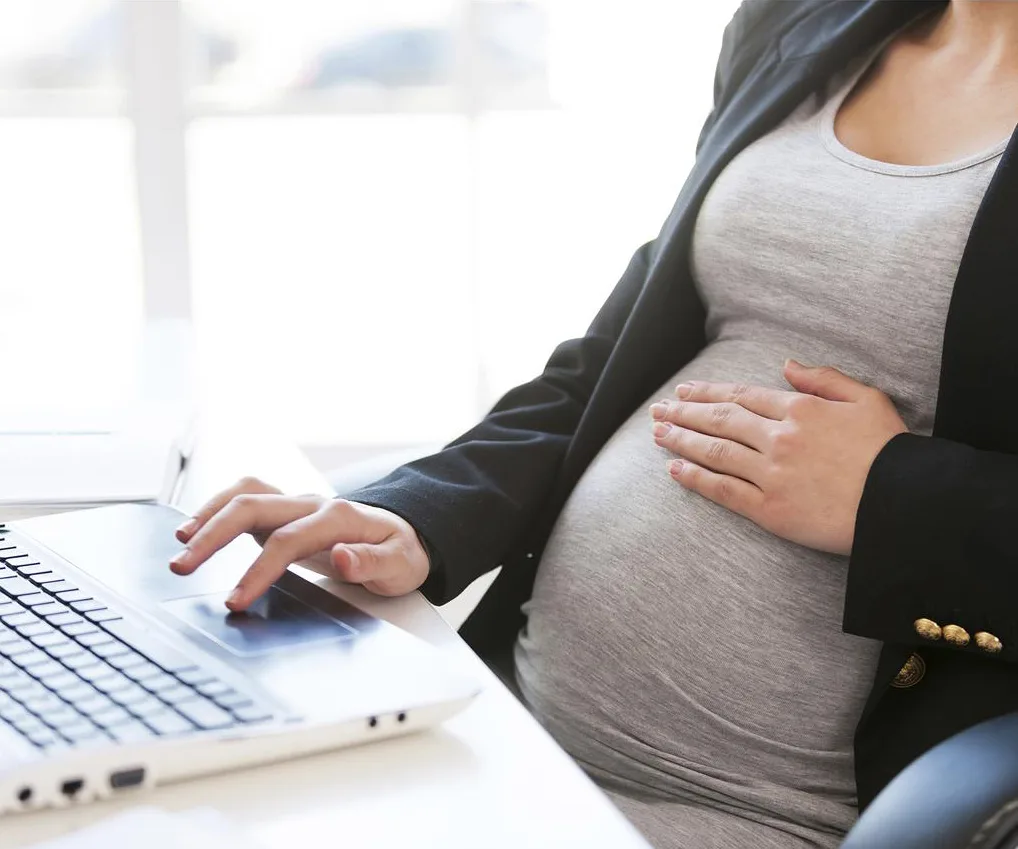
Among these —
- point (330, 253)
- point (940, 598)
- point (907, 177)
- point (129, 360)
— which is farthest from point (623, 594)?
point (330, 253)

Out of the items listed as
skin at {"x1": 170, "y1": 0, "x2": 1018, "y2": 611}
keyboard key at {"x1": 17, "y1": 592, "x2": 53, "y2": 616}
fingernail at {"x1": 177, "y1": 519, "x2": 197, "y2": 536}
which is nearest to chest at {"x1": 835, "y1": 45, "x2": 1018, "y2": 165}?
skin at {"x1": 170, "y1": 0, "x2": 1018, "y2": 611}

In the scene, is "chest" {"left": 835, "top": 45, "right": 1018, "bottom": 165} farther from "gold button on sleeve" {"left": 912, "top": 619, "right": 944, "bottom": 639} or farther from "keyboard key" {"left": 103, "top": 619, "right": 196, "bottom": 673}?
"keyboard key" {"left": 103, "top": 619, "right": 196, "bottom": 673}

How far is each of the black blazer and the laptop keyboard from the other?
10.9 inches

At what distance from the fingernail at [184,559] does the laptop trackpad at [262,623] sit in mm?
33

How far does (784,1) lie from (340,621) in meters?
0.80

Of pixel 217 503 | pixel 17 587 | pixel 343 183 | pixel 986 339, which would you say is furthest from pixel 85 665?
pixel 343 183

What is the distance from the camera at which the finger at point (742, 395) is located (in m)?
0.88

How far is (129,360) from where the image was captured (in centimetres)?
185

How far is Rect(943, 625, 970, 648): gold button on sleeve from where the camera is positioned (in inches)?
30.1

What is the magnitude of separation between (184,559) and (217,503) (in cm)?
9

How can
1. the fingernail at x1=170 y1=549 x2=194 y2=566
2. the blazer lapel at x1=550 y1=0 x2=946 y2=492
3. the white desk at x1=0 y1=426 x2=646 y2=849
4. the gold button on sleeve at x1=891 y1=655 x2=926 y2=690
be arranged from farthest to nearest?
the blazer lapel at x1=550 y1=0 x2=946 y2=492
the gold button on sleeve at x1=891 y1=655 x2=926 y2=690
the fingernail at x1=170 y1=549 x2=194 y2=566
the white desk at x1=0 y1=426 x2=646 y2=849

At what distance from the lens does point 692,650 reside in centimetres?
87

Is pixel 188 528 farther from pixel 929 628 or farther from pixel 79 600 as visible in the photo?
pixel 929 628

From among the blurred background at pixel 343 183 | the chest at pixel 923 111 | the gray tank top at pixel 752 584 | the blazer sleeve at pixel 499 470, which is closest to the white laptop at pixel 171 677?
the blazer sleeve at pixel 499 470
